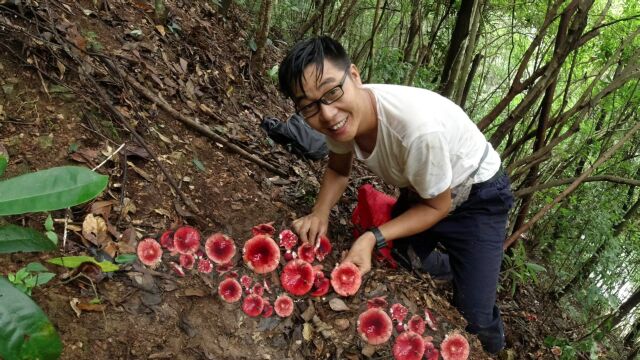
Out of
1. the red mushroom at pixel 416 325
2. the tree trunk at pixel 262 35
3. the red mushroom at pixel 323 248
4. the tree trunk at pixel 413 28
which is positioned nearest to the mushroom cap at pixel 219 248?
the red mushroom at pixel 323 248

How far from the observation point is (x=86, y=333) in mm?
1797

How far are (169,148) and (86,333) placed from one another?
1.30m

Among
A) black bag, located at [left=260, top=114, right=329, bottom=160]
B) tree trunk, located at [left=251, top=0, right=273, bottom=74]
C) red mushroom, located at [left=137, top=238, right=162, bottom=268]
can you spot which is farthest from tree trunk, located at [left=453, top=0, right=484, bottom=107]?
red mushroom, located at [left=137, top=238, right=162, bottom=268]

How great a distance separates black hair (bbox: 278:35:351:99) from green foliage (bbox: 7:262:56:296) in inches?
51.2

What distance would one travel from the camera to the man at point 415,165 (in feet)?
7.29

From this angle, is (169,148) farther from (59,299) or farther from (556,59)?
(556,59)

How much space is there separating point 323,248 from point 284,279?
0.38m

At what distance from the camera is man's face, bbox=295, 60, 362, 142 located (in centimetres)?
217

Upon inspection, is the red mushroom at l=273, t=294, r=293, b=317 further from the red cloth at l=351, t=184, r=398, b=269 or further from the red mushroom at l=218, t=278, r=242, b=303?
the red cloth at l=351, t=184, r=398, b=269

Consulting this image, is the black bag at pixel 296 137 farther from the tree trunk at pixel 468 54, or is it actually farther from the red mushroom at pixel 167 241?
the red mushroom at pixel 167 241

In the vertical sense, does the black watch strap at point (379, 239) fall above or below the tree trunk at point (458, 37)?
below

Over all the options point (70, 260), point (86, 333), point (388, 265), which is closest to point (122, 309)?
point (86, 333)

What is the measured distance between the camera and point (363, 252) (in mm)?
2619

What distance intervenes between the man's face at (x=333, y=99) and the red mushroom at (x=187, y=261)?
934 millimetres
